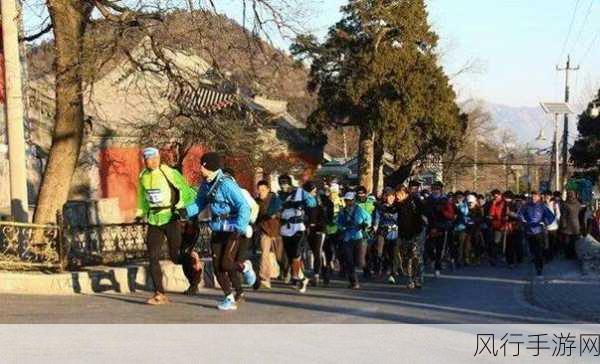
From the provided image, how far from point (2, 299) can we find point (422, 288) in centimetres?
670

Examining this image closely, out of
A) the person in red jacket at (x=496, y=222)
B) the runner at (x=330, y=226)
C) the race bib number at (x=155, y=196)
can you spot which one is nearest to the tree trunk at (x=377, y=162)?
the person in red jacket at (x=496, y=222)

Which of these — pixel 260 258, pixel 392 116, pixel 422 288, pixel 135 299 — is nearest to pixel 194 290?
pixel 135 299

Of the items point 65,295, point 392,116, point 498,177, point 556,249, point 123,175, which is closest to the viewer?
point 65,295

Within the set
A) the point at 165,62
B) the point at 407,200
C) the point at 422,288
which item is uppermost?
the point at 165,62

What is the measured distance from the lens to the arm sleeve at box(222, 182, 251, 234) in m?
10.4

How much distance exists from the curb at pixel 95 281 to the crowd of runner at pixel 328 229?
0.92 meters

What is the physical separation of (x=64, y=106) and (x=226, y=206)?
5256 mm

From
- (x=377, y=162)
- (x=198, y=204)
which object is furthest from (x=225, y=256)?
(x=377, y=162)

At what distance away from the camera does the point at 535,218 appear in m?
18.0

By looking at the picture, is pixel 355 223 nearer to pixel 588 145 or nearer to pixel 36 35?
pixel 36 35

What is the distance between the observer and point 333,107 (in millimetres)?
40625

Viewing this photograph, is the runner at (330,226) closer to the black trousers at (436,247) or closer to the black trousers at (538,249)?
the black trousers at (436,247)

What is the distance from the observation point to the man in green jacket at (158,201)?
10.8 meters

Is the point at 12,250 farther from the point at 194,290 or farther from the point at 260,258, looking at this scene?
the point at 260,258
